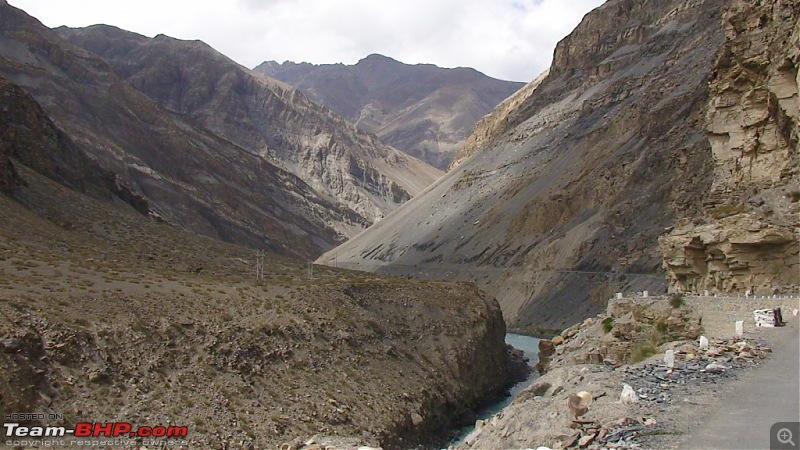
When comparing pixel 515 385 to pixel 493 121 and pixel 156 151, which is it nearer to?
pixel 493 121

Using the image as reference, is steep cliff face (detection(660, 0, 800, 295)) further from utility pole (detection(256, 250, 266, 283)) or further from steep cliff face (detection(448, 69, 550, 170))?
steep cliff face (detection(448, 69, 550, 170))

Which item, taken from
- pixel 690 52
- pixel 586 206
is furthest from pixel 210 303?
pixel 690 52

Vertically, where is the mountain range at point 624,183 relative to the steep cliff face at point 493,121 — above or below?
below

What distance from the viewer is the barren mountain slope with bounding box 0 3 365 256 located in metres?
123

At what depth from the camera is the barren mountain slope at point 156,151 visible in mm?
122750

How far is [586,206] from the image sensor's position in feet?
257

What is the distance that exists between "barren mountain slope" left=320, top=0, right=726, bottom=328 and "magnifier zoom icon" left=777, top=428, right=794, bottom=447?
44416mm

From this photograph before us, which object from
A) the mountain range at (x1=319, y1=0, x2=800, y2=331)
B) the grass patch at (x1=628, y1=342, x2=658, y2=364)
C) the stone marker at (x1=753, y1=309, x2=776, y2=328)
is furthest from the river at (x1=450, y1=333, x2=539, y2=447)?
the stone marker at (x1=753, y1=309, x2=776, y2=328)

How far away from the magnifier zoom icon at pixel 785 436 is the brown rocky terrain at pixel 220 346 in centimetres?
1645

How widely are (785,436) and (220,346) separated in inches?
811

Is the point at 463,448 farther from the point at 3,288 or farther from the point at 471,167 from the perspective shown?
the point at 471,167

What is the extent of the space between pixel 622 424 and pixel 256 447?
14.5 meters

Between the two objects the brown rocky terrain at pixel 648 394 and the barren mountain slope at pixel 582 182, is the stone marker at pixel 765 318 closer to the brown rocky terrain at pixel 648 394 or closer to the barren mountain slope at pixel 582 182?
the brown rocky terrain at pixel 648 394

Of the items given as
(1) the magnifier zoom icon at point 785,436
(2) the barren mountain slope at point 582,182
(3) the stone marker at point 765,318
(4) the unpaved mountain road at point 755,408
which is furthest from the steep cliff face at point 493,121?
(1) the magnifier zoom icon at point 785,436
